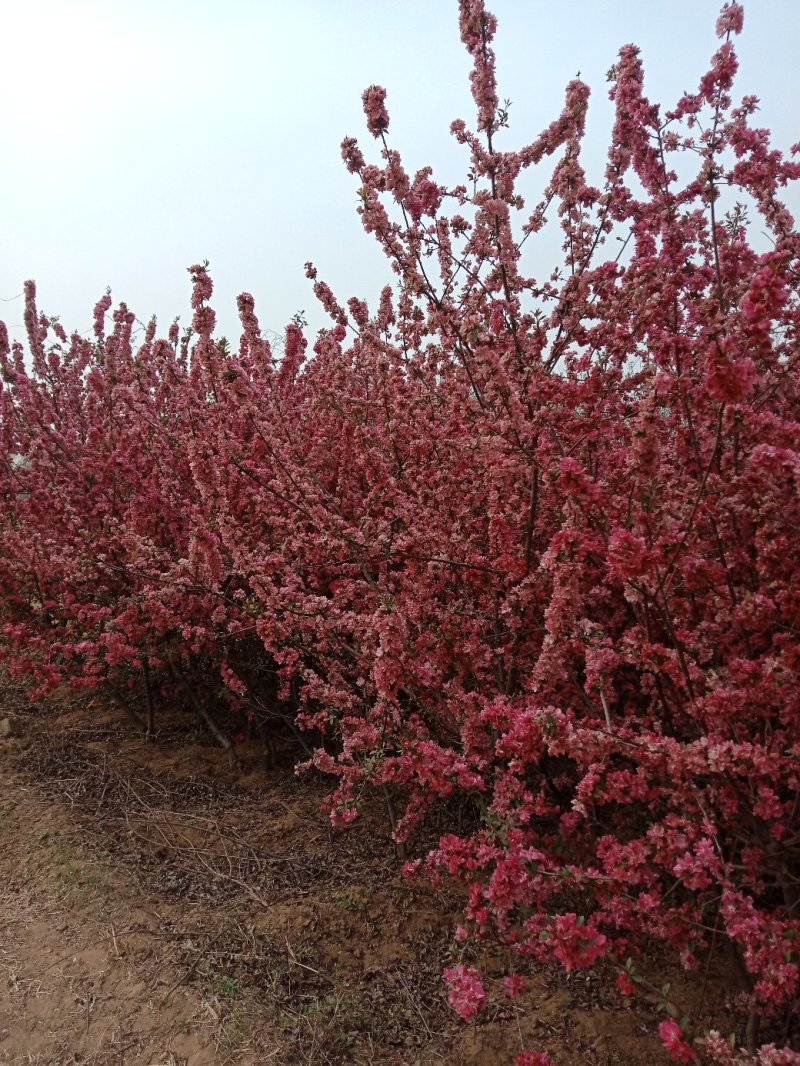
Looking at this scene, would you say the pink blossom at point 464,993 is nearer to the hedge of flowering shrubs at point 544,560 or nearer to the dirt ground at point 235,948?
the hedge of flowering shrubs at point 544,560

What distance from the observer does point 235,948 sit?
2.58 metres

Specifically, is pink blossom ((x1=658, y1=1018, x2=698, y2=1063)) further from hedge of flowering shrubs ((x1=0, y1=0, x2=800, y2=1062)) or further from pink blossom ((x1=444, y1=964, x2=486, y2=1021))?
pink blossom ((x1=444, y1=964, x2=486, y2=1021))

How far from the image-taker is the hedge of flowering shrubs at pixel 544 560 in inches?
70.8

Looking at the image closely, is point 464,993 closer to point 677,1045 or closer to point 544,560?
point 677,1045

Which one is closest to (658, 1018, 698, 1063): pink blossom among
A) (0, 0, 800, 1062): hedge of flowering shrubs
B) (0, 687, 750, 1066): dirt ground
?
(0, 0, 800, 1062): hedge of flowering shrubs

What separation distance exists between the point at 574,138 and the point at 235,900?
11.2ft

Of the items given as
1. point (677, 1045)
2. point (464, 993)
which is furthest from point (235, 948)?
point (677, 1045)

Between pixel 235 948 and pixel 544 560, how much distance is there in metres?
1.95

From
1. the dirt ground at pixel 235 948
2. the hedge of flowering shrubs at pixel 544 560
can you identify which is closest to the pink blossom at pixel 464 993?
the hedge of flowering shrubs at pixel 544 560

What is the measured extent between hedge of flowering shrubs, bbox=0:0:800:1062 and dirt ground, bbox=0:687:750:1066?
26 cm

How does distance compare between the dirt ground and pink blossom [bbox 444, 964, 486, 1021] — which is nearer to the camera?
pink blossom [bbox 444, 964, 486, 1021]

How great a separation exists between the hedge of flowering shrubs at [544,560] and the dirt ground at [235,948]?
10.2 inches

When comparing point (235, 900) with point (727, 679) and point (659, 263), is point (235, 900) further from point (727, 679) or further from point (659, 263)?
point (659, 263)

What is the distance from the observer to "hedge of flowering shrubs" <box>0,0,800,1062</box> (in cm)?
180
